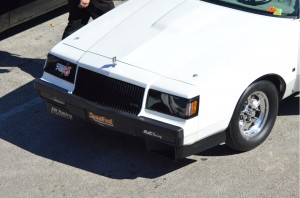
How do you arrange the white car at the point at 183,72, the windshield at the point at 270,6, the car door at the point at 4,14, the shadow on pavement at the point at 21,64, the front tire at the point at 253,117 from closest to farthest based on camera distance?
the white car at the point at 183,72 → the front tire at the point at 253,117 → the windshield at the point at 270,6 → the shadow on pavement at the point at 21,64 → the car door at the point at 4,14

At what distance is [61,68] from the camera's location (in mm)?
5961

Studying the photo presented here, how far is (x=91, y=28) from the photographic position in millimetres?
6301

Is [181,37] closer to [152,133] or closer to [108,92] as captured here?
[108,92]

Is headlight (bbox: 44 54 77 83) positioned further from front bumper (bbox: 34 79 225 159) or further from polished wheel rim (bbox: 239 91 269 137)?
polished wheel rim (bbox: 239 91 269 137)

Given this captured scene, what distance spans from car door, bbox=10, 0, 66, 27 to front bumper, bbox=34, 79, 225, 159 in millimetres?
2616

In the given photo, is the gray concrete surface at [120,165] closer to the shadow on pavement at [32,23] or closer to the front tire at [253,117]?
the front tire at [253,117]

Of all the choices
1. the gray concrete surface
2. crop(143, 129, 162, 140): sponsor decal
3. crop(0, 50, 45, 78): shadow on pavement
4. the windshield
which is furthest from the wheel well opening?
crop(0, 50, 45, 78): shadow on pavement

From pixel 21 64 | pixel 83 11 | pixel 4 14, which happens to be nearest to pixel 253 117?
pixel 83 11

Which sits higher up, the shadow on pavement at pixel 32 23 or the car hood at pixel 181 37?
the car hood at pixel 181 37

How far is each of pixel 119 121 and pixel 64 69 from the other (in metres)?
0.79

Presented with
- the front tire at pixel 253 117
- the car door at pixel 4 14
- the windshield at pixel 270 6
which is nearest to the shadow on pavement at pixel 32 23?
the car door at pixel 4 14

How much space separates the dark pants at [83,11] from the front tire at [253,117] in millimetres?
2312

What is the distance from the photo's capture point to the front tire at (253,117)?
5.71 m

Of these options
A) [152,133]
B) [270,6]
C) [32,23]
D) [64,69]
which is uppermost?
[270,6]
